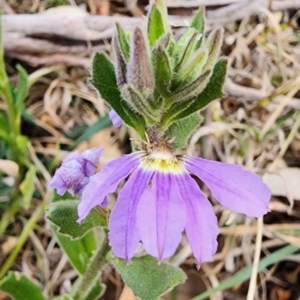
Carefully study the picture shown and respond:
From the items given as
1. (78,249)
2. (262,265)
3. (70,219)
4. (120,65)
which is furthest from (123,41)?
(262,265)

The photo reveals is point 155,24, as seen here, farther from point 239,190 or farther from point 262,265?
point 262,265

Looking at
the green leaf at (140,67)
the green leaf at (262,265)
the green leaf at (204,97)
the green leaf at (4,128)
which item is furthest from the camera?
the green leaf at (4,128)

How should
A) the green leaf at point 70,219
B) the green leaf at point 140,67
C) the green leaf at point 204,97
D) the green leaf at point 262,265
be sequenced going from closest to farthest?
the green leaf at point 140,67
the green leaf at point 204,97
the green leaf at point 70,219
the green leaf at point 262,265

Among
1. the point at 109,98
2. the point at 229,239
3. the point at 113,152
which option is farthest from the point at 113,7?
the point at 109,98

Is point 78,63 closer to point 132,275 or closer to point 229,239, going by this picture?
point 229,239

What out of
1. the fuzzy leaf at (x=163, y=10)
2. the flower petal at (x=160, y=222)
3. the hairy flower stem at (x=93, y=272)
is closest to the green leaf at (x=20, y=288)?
the hairy flower stem at (x=93, y=272)

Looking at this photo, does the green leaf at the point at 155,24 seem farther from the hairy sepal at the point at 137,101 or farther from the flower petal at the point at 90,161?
the flower petal at the point at 90,161

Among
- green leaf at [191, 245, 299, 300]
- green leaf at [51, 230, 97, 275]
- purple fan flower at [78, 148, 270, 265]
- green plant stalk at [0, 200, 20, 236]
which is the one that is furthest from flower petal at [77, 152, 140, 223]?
green plant stalk at [0, 200, 20, 236]
